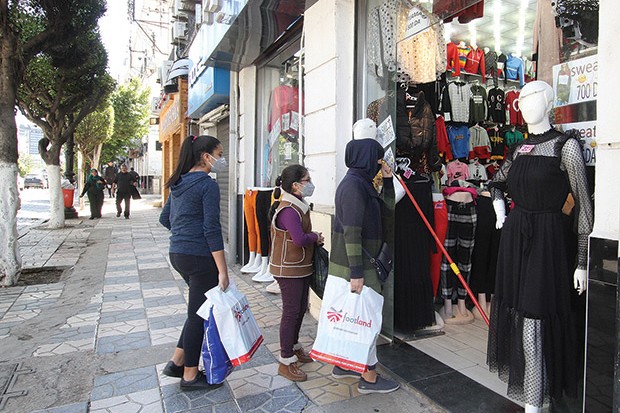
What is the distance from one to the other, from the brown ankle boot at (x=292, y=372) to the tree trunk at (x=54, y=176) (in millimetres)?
11137

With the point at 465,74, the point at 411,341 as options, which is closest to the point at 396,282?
the point at 411,341

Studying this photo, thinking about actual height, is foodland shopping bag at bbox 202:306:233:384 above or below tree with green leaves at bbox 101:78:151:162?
below

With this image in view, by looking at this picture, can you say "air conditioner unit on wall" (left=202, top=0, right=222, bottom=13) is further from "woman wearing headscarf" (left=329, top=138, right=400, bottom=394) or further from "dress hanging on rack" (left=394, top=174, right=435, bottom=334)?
"woman wearing headscarf" (left=329, top=138, right=400, bottom=394)

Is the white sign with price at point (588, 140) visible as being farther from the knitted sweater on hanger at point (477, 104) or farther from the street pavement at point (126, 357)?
the knitted sweater on hanger at point (477, 104)

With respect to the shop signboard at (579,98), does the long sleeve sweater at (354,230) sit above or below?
below

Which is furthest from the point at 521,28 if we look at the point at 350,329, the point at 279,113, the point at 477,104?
the point at 350,329

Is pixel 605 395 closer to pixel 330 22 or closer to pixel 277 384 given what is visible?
pixel 277 384

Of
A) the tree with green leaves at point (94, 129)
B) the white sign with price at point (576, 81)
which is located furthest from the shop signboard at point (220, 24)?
the tree with green leaves at point (94, 129)

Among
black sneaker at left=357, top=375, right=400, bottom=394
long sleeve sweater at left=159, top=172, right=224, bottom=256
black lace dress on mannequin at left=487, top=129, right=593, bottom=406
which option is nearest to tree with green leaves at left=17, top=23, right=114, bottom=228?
long sleeve sweater at left=159, top=172, right=224, bottom=256

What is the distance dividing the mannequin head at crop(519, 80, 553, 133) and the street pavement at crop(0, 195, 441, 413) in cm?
187

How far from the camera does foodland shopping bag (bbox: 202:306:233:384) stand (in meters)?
2.92

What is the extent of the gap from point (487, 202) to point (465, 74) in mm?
2404

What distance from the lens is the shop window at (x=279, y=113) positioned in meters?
6.11

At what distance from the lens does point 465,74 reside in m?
5.90
